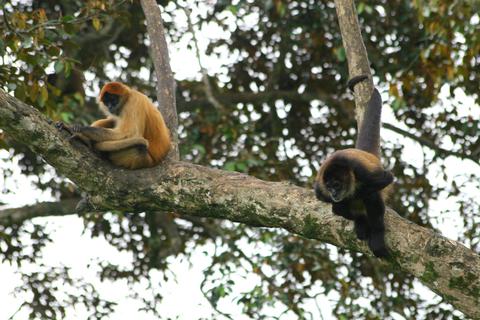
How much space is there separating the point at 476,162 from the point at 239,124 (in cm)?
356

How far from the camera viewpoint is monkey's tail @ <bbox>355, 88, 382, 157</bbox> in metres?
6.02

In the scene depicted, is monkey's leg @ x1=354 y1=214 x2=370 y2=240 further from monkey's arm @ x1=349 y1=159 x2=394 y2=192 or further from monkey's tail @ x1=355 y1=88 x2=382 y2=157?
monkey's tail @ x1=355 y1=88 x2=382 y2=157

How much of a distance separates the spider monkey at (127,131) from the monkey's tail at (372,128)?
1754 mm

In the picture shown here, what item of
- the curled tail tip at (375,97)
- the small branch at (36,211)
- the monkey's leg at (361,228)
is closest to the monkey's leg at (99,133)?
the curled tail tip at (375,97)

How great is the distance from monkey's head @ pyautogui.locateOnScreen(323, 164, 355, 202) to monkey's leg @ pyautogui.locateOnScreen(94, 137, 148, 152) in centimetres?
180

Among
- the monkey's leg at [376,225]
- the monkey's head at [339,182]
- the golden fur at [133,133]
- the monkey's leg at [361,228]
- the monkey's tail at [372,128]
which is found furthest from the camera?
the golden fur at [133,133]

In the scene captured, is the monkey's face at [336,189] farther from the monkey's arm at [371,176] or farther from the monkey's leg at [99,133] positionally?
the monkey's leg at [99,133]

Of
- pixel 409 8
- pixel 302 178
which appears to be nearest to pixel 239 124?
pixel 302 178

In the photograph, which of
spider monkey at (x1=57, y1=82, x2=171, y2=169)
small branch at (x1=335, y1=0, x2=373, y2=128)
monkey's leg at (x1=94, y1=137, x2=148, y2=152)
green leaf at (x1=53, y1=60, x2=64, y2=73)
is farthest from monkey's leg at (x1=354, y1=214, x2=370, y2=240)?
green leaf at (x1=53, y1=60, x2=64, y2=73)

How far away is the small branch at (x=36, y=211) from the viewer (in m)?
11.2

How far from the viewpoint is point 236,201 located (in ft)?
18.5

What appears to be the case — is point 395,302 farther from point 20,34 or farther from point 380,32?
point 20,34

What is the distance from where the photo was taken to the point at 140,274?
13.1 metres

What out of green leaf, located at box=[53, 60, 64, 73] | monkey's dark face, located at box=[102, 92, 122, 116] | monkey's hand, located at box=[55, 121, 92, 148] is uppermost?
green leaf, located at box=[53, 60, 64, 73]
